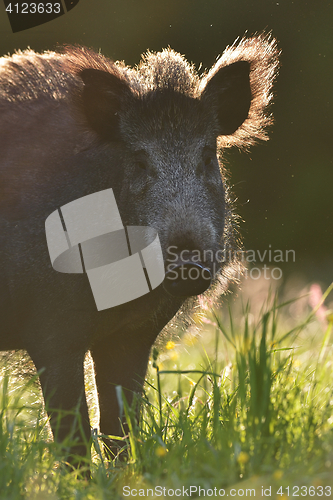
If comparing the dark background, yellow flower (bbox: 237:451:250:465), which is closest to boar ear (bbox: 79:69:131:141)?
yellow flower (bbox: 237:451:250:465)

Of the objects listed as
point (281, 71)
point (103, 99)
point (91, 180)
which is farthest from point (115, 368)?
point (281, 71)

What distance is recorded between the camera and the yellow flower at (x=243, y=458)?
1.52 meters

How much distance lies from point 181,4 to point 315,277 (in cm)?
384

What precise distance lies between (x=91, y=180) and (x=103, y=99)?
380mm

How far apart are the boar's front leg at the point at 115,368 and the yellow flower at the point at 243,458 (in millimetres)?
1156

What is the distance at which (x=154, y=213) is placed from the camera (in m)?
2.36

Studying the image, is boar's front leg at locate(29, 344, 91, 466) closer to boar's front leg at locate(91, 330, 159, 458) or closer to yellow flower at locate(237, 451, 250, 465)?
boar's front leg at locate(91, 330, 159, 458)

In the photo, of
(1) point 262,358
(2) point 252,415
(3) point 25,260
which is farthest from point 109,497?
(3) point 25,260

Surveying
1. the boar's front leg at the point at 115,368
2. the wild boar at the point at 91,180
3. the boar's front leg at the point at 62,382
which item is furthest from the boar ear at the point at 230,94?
the boar's front leg at the point at 62,382

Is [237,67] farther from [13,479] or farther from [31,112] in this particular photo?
[13,479]

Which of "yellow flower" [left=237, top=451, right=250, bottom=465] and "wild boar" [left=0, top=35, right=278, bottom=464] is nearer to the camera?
"yellow flower" [left=237, top=451, right=250, bottom=465]

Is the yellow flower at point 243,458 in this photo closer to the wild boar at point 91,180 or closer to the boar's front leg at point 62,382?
the wild boar at point 91,180

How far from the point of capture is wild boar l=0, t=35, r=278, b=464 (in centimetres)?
234

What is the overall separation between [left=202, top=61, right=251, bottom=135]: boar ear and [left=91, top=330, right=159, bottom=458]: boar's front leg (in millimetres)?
1152
